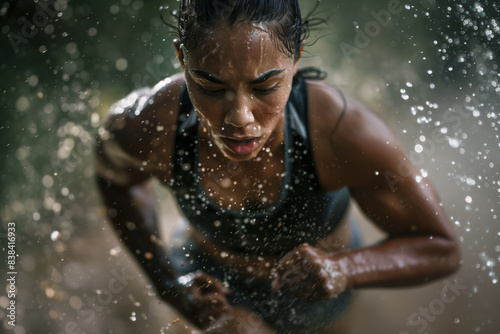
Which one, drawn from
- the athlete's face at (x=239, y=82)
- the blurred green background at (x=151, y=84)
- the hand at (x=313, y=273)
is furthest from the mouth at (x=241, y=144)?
the blurred green background at (x=151, y=84)

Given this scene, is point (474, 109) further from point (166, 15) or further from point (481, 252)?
point (166, 15)

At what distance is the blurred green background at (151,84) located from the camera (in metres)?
1.21

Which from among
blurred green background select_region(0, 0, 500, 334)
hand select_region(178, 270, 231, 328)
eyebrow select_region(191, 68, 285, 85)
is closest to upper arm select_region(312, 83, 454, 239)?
blurred green background select_region(0, 0, 500, 334)

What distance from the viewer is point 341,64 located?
1.57m

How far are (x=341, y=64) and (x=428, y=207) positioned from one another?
2.19 ft

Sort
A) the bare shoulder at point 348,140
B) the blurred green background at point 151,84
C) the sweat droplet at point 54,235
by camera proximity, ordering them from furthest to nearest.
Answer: the sweat droplet at point 54,235
the blurred green background at point 151,84
the bare shoulder at point 348,140

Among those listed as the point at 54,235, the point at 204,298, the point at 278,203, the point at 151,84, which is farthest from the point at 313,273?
the point at 54,235

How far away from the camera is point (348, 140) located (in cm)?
101

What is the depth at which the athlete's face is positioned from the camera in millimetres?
782

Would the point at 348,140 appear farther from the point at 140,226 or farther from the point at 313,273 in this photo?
the point at 140,226

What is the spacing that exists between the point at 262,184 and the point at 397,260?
0.29 metres

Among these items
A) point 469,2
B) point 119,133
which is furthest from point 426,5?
point 119,133

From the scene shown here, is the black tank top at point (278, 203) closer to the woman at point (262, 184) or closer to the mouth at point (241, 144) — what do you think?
the woman at point (262, 184)

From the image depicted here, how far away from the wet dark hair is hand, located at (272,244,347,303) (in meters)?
0.35
